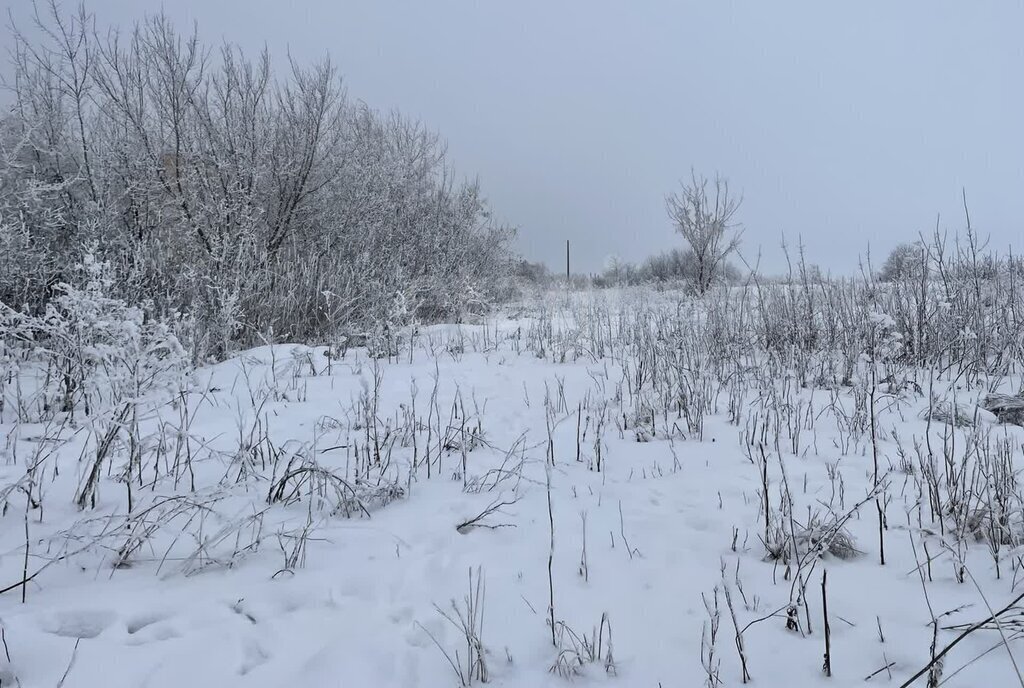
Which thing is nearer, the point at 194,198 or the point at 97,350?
the point at 97,350

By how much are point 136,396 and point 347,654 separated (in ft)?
4.91

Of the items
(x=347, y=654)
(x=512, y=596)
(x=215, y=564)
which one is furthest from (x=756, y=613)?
(x=215, y=564)

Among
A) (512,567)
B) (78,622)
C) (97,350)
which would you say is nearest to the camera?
(78,622)

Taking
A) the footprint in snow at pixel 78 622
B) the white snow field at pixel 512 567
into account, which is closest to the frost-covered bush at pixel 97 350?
the white snow field at pixel 512 567

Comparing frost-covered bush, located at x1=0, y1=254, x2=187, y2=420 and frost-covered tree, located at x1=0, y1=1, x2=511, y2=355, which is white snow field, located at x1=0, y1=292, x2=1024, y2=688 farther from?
frost-covered tree, located at x1=0, y1=1, x2=511, y2=355

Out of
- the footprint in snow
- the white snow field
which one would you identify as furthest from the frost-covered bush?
the footprint in snow

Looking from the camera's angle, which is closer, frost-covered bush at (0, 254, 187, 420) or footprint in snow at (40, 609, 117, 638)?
footprint in snow at (40, 609, 117, 638)

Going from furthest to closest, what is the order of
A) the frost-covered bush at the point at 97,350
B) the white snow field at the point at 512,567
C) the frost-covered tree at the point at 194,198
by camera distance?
the frost-covered tree at the point at 194,198, the frost-covered bush at the point at 97,350, the white snow field at the point at 512,567

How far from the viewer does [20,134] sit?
7.47 meters

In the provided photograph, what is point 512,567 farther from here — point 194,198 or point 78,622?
point 194,198

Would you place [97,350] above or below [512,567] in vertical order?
above

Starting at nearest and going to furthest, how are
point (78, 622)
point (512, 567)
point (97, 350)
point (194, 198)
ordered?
point (78, 622) → point (512, 567) → point (97, 350) → point (194, 198)

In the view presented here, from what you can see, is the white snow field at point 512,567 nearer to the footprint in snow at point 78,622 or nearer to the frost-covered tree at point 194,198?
the footprint in snow at point 78,622

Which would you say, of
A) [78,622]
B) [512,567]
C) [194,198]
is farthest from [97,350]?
[194,198]
